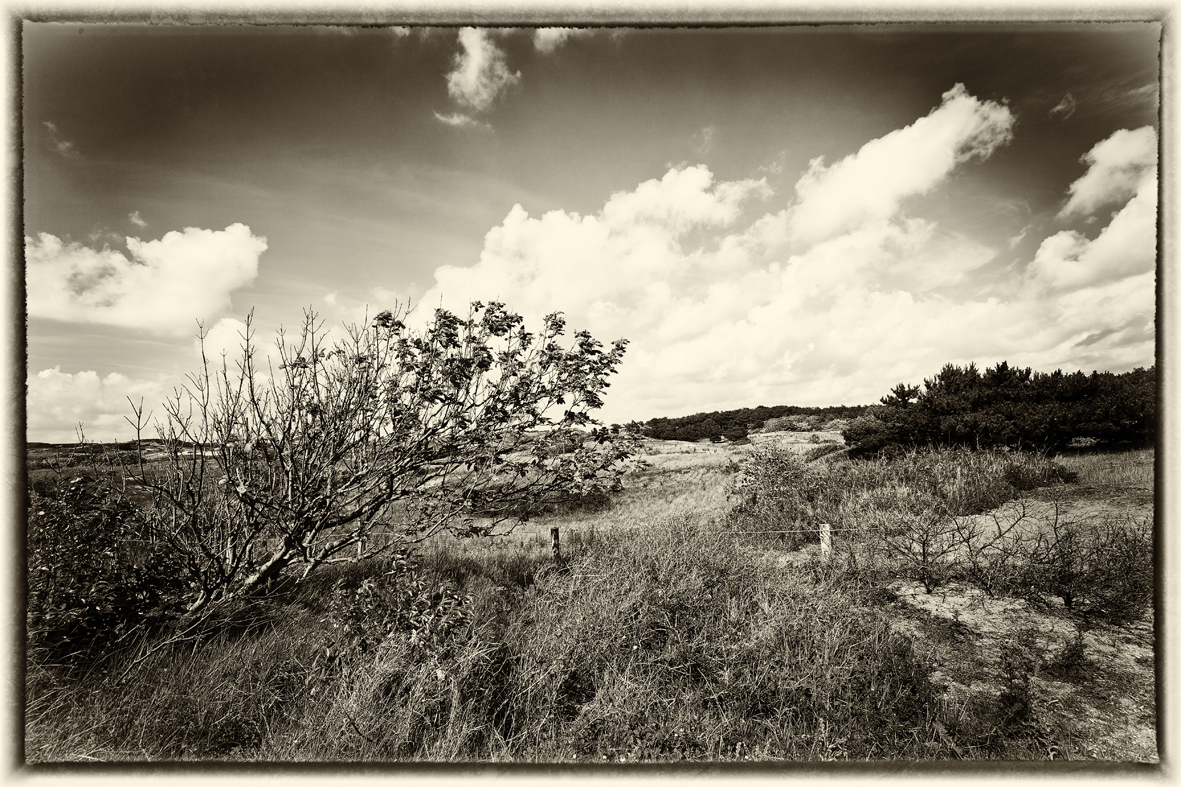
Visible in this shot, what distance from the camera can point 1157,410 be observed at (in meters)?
2.16

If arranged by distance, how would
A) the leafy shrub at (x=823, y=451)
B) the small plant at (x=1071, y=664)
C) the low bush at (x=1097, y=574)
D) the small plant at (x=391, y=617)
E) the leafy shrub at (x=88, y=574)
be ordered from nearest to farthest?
the leafy shrub at (x=88, y=574)
the small plant at (x=391, y=617)
the small plant at (x=1071, y=664)
the low bush at (x=1097, y=574)
the leafy shrub at (x=823, y=451)

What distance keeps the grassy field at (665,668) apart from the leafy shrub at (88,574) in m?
0.25

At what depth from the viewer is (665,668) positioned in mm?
3672

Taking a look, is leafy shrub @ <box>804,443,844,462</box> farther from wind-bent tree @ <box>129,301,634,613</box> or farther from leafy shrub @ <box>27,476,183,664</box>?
leafy shrub @ <box>27,476,183,664</box>

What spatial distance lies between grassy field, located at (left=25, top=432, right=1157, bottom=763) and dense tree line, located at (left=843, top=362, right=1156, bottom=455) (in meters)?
6.81

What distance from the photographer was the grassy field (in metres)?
2.78

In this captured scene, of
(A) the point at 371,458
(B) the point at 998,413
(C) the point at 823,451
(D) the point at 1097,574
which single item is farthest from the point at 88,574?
(C) the point at 823,451

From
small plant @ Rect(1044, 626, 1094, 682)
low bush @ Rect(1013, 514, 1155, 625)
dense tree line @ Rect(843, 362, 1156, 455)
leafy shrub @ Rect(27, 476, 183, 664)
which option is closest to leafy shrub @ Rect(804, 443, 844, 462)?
dense tree line @ Rect(843, 362, 1156, 455)

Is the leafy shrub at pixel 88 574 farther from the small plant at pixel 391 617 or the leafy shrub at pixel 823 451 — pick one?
the leafy shrub at pixel 823 451

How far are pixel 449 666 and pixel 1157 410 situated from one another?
14.0ft

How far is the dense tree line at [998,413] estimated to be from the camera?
1125 cm

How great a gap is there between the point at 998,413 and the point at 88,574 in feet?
59.9

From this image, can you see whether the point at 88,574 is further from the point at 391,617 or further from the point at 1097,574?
the point at 1097,574

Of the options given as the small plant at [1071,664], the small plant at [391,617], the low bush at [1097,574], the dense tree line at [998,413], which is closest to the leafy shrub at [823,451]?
the dense tree line at [998,413]
